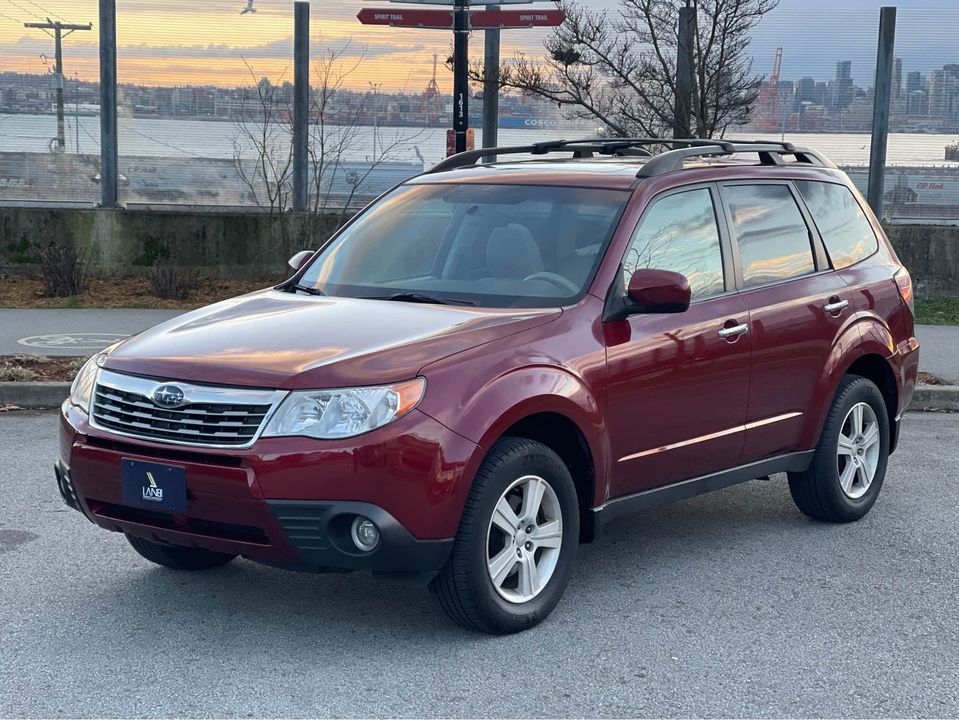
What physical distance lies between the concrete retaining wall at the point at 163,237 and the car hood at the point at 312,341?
1044 cm

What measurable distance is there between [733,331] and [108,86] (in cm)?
1161

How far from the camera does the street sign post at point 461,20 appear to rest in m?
11.6

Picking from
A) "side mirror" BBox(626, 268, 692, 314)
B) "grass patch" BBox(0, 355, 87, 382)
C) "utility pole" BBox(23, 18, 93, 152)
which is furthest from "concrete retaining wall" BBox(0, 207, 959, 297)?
"side mirror" BBox(626, 268, 692, 314)

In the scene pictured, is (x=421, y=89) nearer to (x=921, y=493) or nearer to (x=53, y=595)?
(x=921, y=493)

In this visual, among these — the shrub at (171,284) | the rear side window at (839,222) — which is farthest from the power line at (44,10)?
the rear side window at (839,222)

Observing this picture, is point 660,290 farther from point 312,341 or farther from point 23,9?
point 23,9

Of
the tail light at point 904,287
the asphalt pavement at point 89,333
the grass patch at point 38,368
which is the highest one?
the tail light at point 904,287

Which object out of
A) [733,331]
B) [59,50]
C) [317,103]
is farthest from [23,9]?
[733,331]

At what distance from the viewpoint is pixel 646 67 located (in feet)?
47.8

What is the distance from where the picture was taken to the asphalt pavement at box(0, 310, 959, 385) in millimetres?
11328

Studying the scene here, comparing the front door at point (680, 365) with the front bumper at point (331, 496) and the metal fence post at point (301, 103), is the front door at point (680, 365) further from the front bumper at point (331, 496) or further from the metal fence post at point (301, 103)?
the metal fence post at point (301, 103)

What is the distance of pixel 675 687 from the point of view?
4477 millimetres

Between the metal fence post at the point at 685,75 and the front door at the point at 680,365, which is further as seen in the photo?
the metal fence post at the point at 685,75

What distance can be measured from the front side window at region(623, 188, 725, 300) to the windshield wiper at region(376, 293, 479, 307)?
70 centimetres
